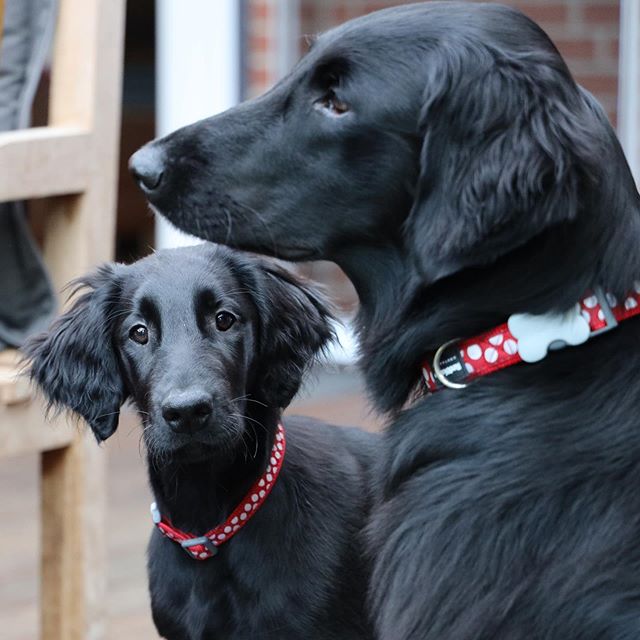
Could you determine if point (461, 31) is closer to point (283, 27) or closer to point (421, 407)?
point (421, 407)

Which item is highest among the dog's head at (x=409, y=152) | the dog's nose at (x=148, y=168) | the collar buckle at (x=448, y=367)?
the dog's head at (x=409, y=152)

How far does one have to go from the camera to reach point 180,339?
2648 mm

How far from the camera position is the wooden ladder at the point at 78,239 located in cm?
307

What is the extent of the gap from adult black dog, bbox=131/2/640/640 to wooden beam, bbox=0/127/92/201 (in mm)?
863

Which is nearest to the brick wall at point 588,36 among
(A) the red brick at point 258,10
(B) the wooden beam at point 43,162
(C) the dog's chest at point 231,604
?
(A) the red brick at point 258,10

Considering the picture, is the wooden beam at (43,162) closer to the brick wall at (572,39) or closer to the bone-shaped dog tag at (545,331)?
the bone-shaped dog tag at (545,331)

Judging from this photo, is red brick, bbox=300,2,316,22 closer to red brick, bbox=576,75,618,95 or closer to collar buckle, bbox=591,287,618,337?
red brick, bbox=576,75,618,95

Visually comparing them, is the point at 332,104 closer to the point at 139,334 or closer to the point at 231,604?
the point at 139,334

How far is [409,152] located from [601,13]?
15.1 ft

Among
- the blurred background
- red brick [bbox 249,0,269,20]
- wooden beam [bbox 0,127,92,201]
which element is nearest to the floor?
the blurred background

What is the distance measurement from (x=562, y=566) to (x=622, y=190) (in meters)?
0.56

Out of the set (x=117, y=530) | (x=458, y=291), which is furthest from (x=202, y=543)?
(x=117, y=530)

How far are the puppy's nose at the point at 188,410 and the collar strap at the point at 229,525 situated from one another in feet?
0.86

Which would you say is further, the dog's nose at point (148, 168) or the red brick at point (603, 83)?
the red brick at point (603, 83)
